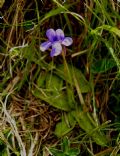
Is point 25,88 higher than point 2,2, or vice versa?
point 2,2

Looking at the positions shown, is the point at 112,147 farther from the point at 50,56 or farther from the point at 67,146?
the point at 50,56

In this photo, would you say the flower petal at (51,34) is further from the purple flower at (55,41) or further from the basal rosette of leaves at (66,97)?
the basal rosette of leaves at (66,97)

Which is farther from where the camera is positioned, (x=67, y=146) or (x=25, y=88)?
(x=25, y=88)

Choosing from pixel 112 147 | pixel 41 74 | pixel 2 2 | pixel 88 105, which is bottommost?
pixel 112 147

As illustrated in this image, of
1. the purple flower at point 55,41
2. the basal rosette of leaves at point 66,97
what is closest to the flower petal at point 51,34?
the purple flower at point 55,41

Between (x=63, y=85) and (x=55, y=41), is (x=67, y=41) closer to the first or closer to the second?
(x=55, y=41)

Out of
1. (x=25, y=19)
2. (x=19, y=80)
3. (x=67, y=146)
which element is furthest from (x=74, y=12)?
(x=67, y=146)

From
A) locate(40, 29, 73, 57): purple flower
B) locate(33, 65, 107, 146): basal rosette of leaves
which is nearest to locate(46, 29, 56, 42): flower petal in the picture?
locate(40, 29, 73, 57): purple flower
